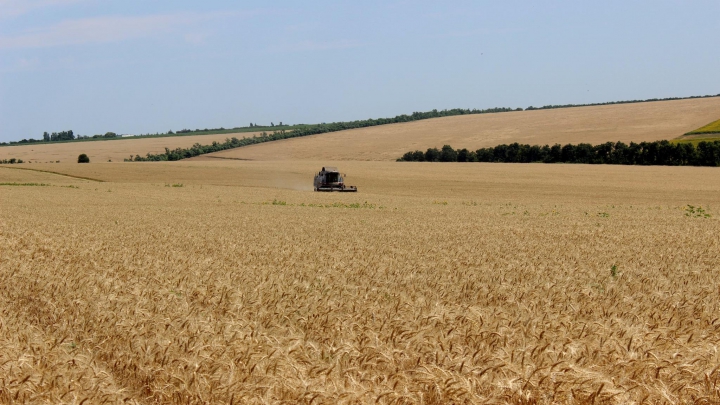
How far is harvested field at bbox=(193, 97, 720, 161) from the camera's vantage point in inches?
3969

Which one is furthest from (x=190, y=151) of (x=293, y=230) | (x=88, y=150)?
(x=293, y=230)

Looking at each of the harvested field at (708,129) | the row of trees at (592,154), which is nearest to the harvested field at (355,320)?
the row of trees at (592,154)

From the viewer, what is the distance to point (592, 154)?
86438 mm

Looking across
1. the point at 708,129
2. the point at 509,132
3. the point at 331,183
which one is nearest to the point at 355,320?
the point at 331,183

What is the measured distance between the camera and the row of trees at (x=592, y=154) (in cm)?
7944

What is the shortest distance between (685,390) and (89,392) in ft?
12.1

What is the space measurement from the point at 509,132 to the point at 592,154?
28.3 m

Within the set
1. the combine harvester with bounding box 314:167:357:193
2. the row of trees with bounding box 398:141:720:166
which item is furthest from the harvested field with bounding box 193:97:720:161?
the combine harvester with bounding box 314:167:357:193

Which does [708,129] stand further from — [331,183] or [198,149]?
[198,149]

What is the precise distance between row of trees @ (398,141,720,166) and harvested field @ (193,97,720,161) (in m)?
5.28

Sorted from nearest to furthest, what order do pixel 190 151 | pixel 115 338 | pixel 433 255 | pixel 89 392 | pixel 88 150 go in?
pixel 89 392 < pixel 115 338 < pixel 433 255 < pixel 190 151 < pixel 88 150

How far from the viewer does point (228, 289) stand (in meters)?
7.78

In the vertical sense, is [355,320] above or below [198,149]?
below

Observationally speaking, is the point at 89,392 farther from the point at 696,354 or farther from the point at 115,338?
the point at 696,354
